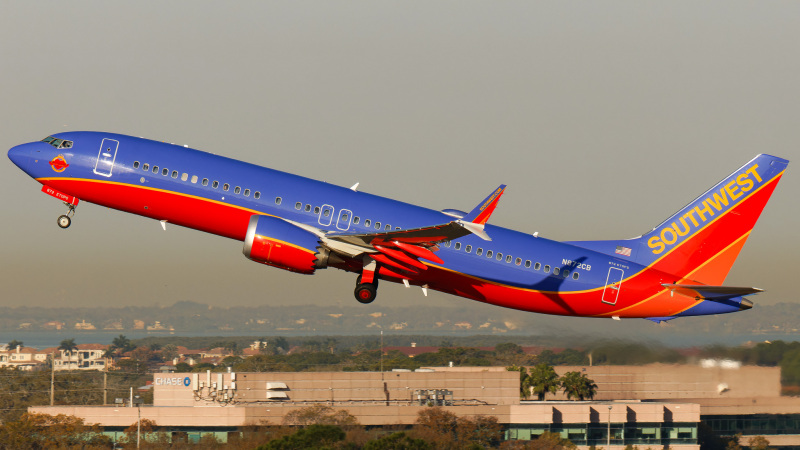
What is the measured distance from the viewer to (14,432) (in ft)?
257

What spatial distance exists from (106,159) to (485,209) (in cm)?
1727

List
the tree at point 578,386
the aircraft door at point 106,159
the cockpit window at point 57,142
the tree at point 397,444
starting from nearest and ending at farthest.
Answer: the aircraft door at point 106,159
the cockpit window at point 57,142
the tree at point 397,444
the tree at point 578,386

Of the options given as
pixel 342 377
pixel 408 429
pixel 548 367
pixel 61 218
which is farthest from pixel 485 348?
pixel 61 218

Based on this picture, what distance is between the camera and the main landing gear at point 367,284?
38.8 m

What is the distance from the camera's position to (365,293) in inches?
1527

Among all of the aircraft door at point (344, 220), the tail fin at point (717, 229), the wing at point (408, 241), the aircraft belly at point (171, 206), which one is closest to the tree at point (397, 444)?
the tail fin at point (717, 229)

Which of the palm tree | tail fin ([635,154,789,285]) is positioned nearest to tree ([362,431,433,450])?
tail fin ([635,154,789,285])

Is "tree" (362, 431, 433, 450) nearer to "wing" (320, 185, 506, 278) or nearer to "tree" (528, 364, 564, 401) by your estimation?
"wing" (320, 185, 506, 278)

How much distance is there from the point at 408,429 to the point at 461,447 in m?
8.48

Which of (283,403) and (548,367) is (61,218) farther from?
(548,367)

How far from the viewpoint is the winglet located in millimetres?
34531

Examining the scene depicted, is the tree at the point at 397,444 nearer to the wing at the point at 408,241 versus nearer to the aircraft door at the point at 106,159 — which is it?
the wing at the point at 408,241

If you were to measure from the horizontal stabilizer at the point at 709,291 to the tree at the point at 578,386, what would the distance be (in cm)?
5042

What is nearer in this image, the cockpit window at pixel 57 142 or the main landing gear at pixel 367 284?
the main landing gear at pixel 367 284
